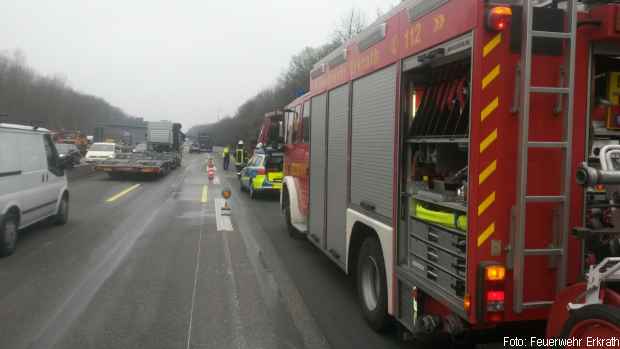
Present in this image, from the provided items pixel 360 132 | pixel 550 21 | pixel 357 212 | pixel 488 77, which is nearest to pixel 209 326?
pixel 357 212

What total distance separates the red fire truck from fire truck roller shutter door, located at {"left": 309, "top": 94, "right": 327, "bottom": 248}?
7.77 feet

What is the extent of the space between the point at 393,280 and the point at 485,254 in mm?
1405

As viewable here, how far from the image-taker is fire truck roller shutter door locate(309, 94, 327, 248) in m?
7.26

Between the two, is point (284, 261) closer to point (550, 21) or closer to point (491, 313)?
point (491, 313)

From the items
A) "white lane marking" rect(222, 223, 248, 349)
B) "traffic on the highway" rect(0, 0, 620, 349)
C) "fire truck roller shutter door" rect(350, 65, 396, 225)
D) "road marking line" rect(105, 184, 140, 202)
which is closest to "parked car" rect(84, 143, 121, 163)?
"road marking line" rect(105, 184, 140, 202)

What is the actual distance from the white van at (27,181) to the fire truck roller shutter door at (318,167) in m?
4.44

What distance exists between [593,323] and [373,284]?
9.21 ft

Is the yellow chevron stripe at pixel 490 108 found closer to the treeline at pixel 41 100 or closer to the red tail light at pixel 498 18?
the red tail light at pixel 498 18

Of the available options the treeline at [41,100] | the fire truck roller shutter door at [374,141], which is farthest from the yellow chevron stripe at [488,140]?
the treeline at [41,100]

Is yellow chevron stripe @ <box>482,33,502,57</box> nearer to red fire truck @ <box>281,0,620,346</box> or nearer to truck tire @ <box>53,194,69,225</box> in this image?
red fire truck @ <box>281,0,620,346</box>

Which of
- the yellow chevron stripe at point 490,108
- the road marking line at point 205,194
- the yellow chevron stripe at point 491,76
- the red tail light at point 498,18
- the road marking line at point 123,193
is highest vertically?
the red tail light at point 498,18

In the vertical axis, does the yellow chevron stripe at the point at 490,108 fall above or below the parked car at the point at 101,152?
above

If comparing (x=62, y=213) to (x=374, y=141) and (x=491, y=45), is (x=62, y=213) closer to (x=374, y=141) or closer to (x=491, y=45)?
(x=374, y=141)

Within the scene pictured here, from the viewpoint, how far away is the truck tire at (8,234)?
812 cm
